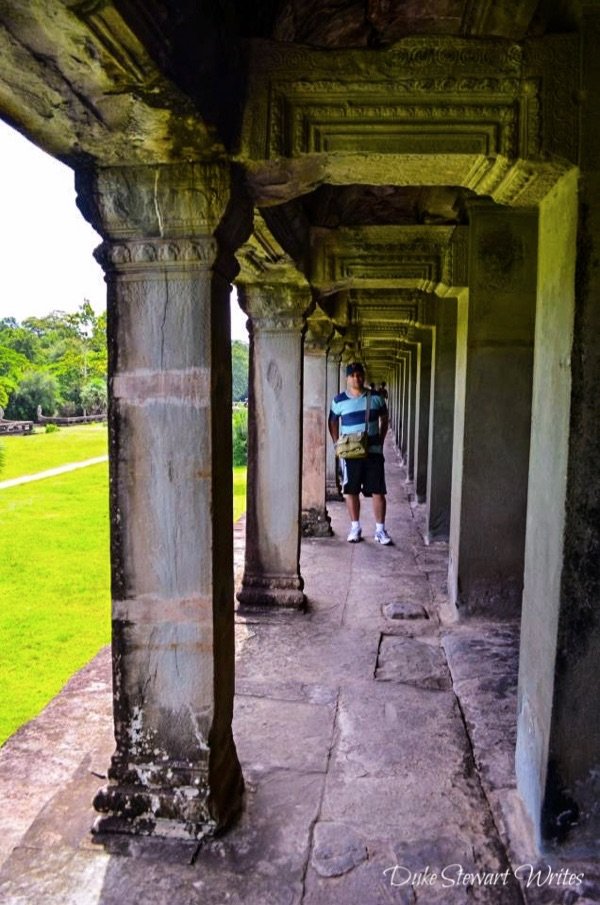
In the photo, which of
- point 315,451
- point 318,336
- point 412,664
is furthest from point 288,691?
point 318,336

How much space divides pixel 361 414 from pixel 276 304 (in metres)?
2.62

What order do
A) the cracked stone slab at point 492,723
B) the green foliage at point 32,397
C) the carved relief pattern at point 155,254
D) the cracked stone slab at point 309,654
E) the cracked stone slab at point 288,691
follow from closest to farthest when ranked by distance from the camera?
the carved relief pattern at point 155,254, the cracked stone slab at point 492,723, the cracked stone slab at point 288,691, the cracked stone slab at point 309,654, the green foliage at point 32,397

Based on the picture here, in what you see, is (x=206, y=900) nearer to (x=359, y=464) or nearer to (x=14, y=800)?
(x=14, y=800)

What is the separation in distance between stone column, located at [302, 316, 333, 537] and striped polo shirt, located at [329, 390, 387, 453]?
0.45m

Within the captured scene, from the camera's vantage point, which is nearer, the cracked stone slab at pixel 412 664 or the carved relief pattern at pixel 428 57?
the carved relief pattern at pixel 428 57

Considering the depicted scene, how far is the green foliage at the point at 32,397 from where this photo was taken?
45344mm

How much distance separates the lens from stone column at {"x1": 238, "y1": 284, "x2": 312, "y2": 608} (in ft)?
18.3

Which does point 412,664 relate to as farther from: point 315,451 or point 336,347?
point 336,347

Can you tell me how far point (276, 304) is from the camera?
5.53 metres

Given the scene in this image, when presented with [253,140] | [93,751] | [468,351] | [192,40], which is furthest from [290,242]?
[93,751]

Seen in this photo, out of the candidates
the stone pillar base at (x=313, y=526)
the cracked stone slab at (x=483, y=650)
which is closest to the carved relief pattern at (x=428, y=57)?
the cracked stone slab at (x=483, y=650)

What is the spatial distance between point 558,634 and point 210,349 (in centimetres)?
173

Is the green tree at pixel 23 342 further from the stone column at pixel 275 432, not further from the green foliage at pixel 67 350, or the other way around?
the stone column at pixel 275 432

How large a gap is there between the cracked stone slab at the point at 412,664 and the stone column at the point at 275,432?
1002mm
